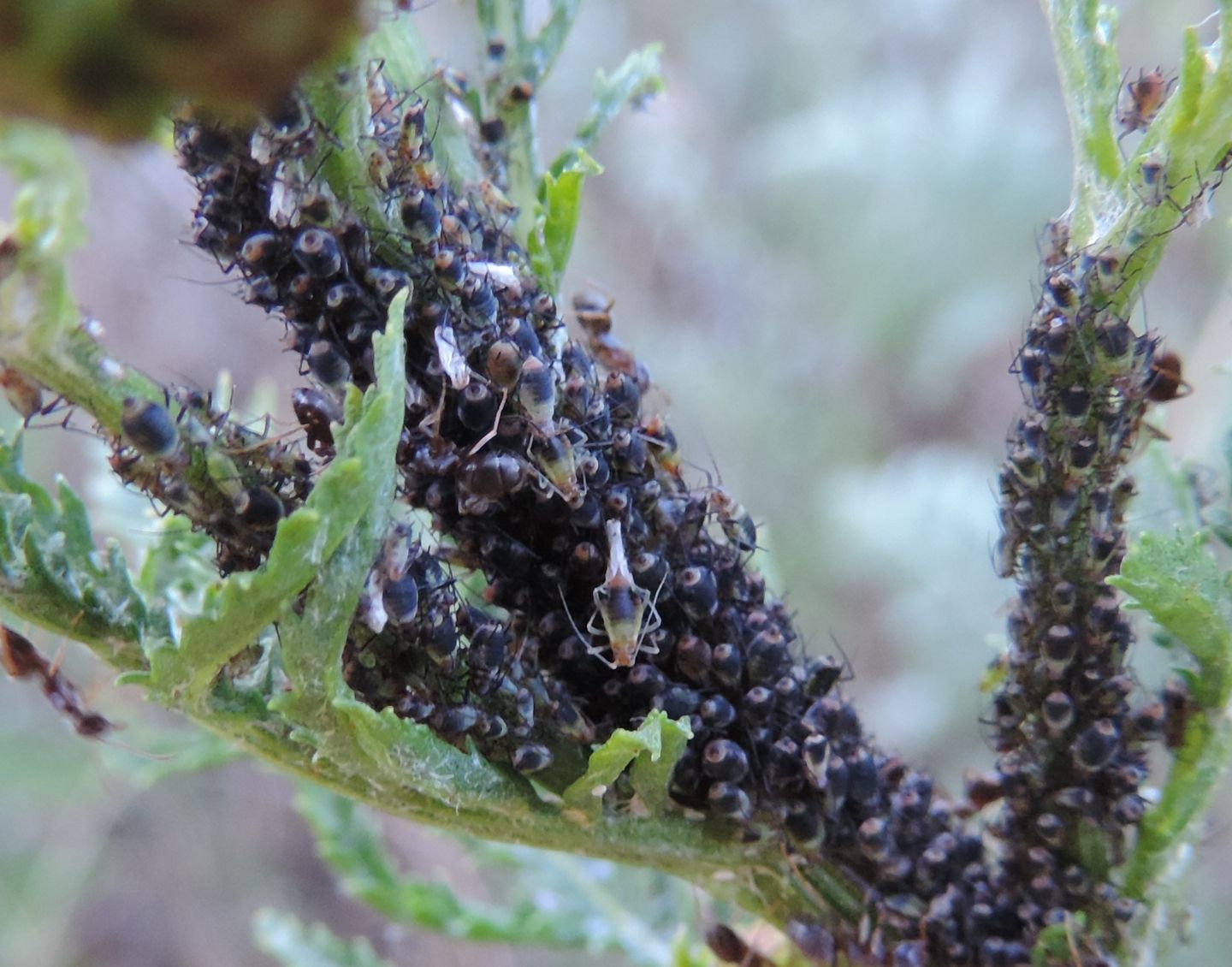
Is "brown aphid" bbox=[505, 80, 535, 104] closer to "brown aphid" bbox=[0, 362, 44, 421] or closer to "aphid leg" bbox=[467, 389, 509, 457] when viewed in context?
"aphid leg" bbox=[467, 389, 509, 457]

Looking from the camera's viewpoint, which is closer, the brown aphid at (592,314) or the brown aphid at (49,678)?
the brown aphid at (49,678)

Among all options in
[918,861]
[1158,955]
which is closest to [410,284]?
[918,861]

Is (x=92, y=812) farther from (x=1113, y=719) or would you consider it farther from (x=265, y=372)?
(x=1113, y=719)

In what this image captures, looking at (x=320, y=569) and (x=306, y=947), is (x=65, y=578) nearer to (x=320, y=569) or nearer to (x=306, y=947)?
(x=320, y=569)

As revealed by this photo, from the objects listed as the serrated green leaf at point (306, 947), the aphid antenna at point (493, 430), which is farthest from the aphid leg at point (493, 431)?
the serrated green leaf at point (306, 947)

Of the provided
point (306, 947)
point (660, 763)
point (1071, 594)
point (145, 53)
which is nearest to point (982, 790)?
point (1071, 594)

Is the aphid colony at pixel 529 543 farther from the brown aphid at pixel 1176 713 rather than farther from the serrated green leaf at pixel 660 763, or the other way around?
the brown aphid at pixel 1176 713
